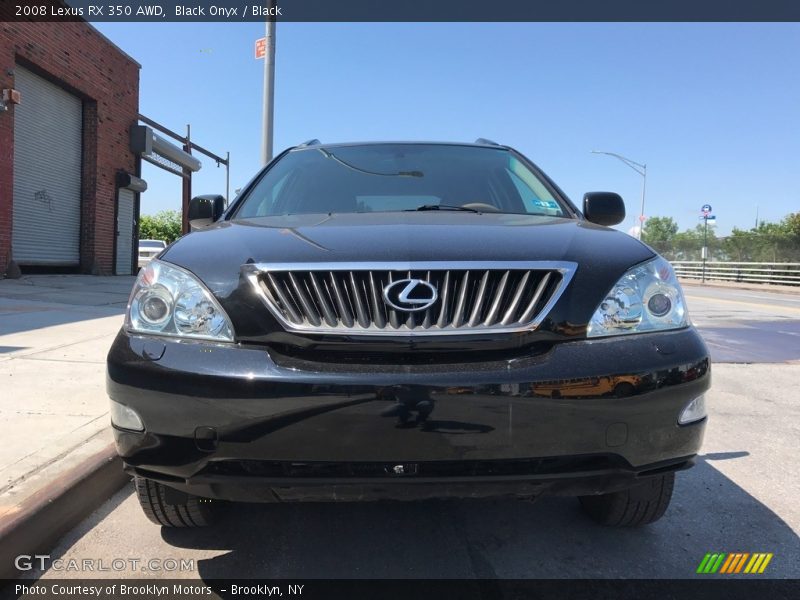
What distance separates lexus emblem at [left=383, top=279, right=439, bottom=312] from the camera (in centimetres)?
172

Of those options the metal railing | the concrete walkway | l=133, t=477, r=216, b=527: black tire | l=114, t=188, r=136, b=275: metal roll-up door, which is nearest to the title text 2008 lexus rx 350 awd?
l=133, t=477, r=216, b=527: black tire

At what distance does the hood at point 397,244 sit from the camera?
183cm

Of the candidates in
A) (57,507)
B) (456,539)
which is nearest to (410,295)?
(456,539)

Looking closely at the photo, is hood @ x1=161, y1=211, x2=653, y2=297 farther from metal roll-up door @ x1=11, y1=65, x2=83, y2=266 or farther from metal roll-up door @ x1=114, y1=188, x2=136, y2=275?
metal roll-up door @ x1=114, y1=188, x2=136, y2=275

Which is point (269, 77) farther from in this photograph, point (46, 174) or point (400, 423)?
point (400, 423)

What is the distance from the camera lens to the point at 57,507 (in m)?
2.28

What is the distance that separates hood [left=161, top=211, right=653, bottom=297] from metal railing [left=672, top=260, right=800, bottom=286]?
26450 mm

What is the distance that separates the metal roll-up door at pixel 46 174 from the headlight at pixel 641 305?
503 inches

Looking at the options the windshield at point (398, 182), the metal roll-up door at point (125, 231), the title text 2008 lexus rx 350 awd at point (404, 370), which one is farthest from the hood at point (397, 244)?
→ the metal roll-up door at point (125, 231)

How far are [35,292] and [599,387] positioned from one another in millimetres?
10159

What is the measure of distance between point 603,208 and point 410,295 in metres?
1.59

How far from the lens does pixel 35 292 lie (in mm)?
9406

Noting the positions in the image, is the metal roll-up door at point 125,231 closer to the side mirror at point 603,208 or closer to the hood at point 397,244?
the hood at point 397,244

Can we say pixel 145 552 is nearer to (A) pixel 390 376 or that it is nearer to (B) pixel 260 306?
(B) pixel 260 306
